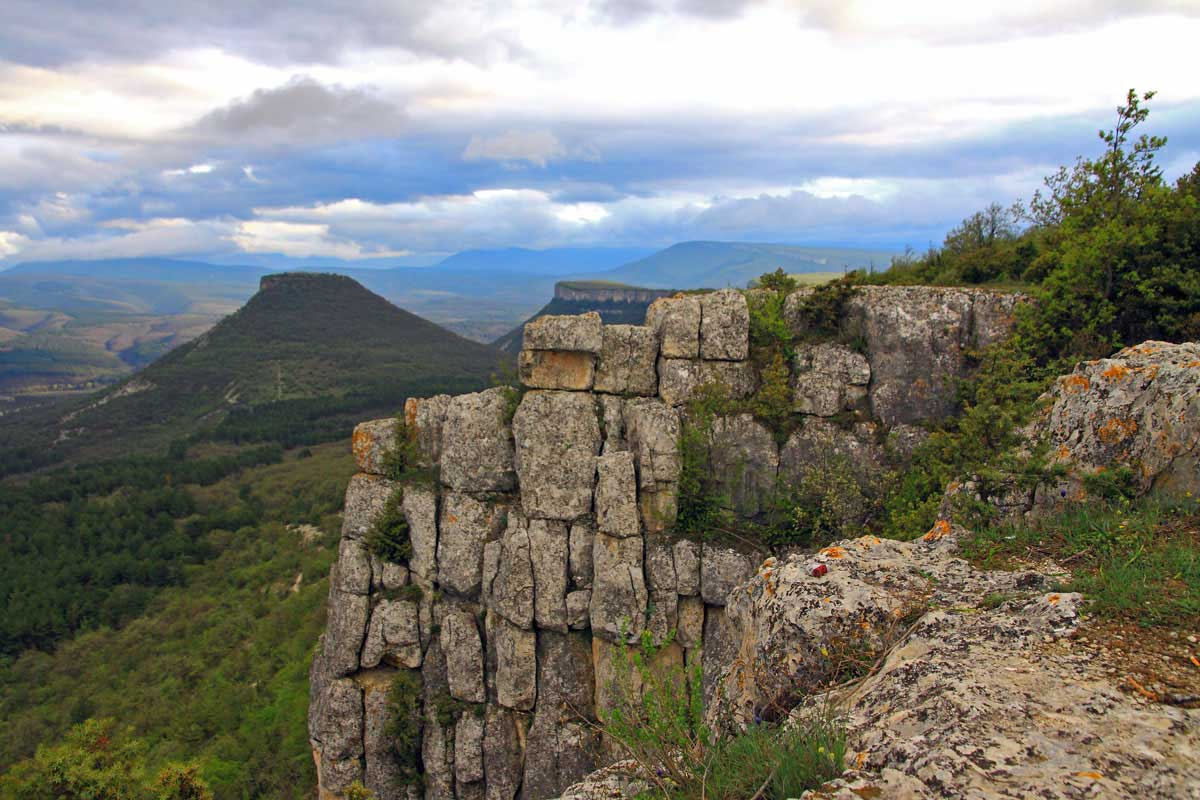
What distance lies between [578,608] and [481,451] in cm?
605

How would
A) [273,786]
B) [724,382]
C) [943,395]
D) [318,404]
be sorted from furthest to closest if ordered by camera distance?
[318,404], [273,786], [724,382], [943,395]

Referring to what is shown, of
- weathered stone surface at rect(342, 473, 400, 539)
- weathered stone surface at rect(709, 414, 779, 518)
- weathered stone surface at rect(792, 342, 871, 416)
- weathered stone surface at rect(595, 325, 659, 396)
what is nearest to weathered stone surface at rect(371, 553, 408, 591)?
weathered stone surface at rect(342, 473, 400, 539)

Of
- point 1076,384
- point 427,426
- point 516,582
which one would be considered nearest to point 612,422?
point 516,582

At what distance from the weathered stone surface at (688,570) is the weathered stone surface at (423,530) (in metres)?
8.33

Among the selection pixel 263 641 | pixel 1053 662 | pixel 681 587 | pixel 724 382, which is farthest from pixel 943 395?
pixel 263 641

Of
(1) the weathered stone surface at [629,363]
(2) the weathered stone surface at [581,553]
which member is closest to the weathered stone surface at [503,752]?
(2) the weathered stone surface at [581,553]

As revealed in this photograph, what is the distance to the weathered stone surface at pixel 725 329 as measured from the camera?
19.4 metres

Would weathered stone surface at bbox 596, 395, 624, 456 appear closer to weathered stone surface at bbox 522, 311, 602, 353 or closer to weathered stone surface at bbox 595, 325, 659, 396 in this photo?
weathered stone surface at bbox 595, 325, 659, 396

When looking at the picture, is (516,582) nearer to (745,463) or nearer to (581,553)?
(581,553)

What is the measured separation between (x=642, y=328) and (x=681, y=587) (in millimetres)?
8341

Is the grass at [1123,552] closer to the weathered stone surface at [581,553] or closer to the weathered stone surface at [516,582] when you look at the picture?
the weathered stone surface at [581,553]

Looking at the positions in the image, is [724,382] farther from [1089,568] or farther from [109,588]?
[109,588]

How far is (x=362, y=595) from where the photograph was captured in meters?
20.8

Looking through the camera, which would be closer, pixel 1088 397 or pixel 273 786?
pixel 1088 397
